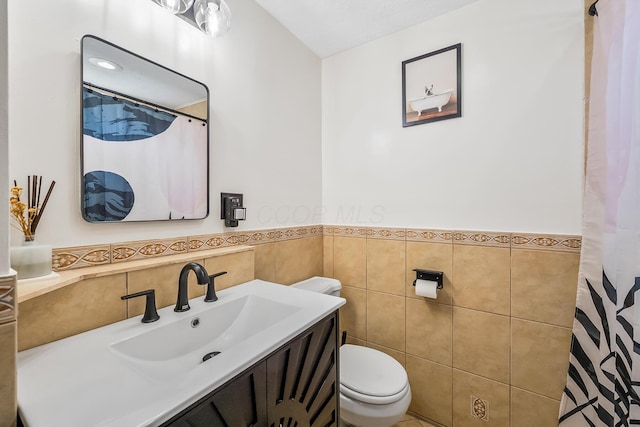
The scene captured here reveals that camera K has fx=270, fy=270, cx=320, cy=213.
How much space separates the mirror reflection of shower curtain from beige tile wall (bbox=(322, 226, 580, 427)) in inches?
43.8

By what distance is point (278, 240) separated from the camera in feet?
5.33

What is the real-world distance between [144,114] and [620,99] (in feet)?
5.36

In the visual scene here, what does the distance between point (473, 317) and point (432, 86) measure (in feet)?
4.29

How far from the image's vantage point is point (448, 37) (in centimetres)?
152

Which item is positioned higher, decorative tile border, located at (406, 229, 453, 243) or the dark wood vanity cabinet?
decorative tile border, located at (406, 229, 453, 243)

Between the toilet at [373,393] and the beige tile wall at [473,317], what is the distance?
1.11 feet

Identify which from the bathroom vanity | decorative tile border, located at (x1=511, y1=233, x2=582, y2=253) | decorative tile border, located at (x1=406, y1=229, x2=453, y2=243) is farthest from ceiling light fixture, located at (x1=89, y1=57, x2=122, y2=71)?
decorative tile border, located at (x1=511, y1=233, x2=582, y2=253)

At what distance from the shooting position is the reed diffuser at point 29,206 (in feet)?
2.43

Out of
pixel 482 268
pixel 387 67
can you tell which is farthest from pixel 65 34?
pixel 482 268

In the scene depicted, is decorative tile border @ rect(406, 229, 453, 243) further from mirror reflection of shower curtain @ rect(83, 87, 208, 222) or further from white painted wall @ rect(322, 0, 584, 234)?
mirror reflection of shower curtain @ rect(83, 87, 208, 222)

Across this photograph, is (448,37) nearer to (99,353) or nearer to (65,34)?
(65,34)

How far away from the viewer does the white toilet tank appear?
5.41 ft

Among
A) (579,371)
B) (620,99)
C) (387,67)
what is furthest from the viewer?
(387,67)

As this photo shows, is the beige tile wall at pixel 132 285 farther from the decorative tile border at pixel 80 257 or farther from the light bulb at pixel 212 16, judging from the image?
the light bulb at pixel 212 16
